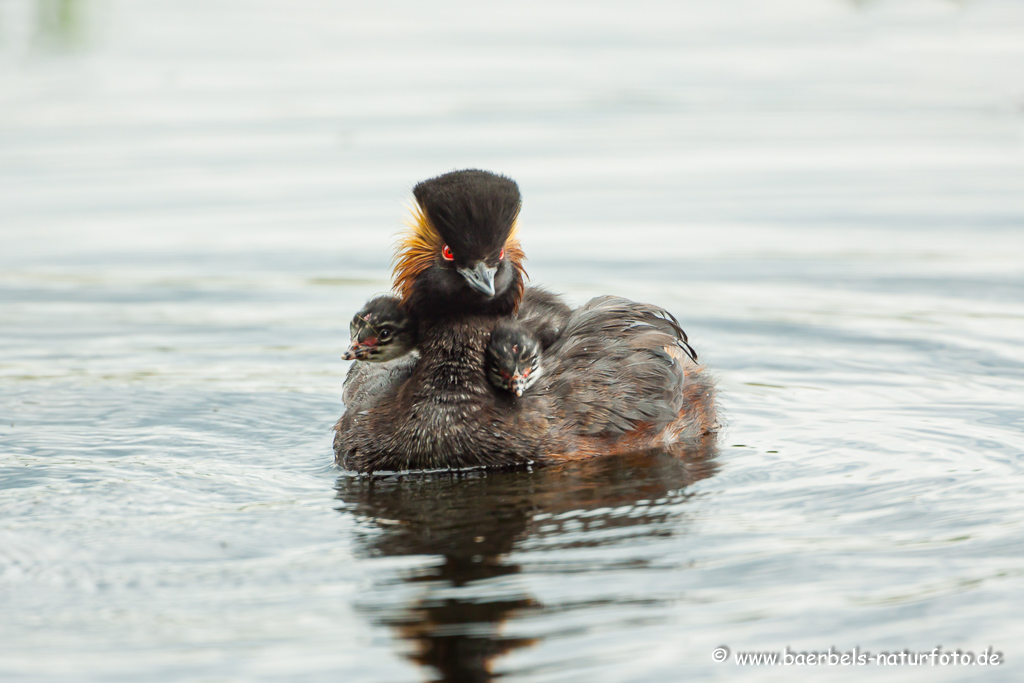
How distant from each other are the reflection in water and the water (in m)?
0.02

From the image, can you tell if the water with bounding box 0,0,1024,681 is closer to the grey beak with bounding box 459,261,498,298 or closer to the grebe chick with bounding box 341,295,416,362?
the grebe chick with bounding box 341,295,416,362

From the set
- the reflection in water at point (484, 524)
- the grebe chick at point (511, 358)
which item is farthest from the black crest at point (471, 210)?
the reflection in water at point (484, 524)

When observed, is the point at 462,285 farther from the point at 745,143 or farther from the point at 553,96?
the point at 553,96

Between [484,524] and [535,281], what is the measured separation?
566 centimetres

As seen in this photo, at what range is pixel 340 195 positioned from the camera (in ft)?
50.6

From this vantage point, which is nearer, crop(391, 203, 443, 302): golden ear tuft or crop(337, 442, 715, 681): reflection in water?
crop(337, 442, 715, 681): reflection in water

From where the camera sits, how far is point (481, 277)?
777 centimetres

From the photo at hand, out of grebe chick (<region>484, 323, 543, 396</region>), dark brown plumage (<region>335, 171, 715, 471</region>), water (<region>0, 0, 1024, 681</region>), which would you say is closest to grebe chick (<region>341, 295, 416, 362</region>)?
dark brown plumage (<region>335, 171, 715, 471</region>)

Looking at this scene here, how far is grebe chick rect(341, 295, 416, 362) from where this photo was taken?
802cm

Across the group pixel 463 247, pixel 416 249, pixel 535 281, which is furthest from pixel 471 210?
pixel 535 281

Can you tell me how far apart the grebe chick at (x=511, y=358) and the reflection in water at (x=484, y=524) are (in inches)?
19.7

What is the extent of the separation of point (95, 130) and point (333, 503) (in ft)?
40.5

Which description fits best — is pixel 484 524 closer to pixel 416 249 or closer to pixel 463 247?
pixel 463 247

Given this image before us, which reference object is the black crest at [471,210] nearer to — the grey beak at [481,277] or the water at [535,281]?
the grey beak at [481,277]
